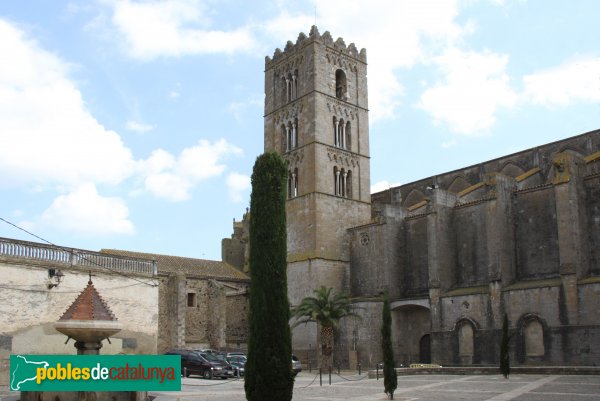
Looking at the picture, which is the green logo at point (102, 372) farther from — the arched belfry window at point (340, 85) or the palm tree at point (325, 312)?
the arched belfry window at point (340, 85)

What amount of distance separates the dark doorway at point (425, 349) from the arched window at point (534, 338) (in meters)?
8.03

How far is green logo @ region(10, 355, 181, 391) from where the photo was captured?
11516 millimetres

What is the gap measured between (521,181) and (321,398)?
24.6 meters

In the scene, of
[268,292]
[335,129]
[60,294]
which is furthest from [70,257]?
[335,129]

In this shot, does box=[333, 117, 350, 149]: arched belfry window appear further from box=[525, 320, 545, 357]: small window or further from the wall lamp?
the wall lamp

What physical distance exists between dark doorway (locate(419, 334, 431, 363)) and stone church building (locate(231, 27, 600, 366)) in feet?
0.21

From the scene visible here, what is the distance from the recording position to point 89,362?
37.7 ft

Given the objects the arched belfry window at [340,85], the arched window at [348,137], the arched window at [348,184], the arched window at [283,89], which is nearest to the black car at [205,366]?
the arched window at [348,184]

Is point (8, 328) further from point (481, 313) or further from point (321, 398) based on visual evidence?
point (481, 313)

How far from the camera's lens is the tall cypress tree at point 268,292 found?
530 inches

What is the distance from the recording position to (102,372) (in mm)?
11531

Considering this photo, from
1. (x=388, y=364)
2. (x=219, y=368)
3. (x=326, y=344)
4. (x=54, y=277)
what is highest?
(x=54, y=277)

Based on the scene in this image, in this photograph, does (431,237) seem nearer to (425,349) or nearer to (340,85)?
(425,349)

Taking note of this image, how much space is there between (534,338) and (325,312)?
11.7 m
